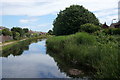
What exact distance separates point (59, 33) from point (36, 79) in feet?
66.6

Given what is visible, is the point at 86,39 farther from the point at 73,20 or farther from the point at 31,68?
the point at 73,20

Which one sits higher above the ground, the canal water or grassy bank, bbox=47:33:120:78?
grassy bank, bbox=47:33:120:78

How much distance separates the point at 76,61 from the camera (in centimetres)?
1015

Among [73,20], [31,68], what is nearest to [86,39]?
[31,68]

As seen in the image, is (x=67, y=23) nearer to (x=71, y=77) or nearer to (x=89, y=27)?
(x=89, y=27)

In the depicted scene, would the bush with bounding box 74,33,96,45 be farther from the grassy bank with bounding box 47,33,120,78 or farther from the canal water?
the canal water

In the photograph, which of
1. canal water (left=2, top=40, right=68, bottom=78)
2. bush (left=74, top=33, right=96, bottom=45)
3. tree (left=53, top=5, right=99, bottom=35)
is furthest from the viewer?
tree (left=53, top=5, right=99, bottom=35)

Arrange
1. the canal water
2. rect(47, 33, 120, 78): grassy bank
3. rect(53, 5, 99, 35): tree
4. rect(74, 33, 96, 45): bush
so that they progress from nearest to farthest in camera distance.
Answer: rect(47, 33, 120, 78): grassy bank → the canal water → rect(74, 33, 96, 45): bush → rect(53, 5, 99, 35): tree

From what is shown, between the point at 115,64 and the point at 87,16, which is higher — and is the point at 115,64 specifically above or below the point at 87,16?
below

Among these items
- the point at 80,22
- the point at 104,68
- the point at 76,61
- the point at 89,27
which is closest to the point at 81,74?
the point at 76,61

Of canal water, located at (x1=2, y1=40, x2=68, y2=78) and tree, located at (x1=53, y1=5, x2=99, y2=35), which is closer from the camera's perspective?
canal water, located at (x1=2, y1=40, x2=68, y2=78)

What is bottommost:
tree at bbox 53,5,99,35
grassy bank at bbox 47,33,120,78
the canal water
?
the canal water

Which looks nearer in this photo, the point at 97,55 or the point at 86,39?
the point at 97,55

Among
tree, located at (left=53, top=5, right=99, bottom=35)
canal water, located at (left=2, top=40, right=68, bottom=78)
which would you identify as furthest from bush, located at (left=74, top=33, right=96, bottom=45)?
tree, located at (left=53, top=5, right=99, bottom=35)
